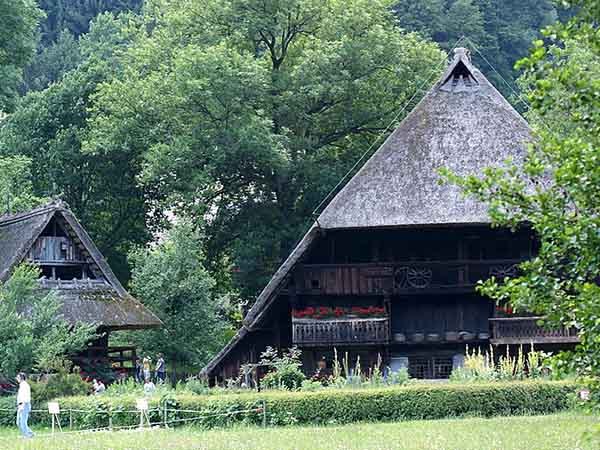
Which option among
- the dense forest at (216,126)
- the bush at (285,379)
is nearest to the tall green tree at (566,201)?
the bush at (285,379)

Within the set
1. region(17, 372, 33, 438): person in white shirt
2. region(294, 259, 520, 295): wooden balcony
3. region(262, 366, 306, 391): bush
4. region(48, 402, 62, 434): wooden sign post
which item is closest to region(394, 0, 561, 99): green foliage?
region(294, 259, 520, 295): wooden balcony

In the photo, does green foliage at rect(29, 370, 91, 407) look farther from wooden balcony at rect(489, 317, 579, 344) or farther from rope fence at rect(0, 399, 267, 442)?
wooden balcony at rect(489, 317, 579, 344)

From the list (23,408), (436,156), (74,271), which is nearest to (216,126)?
(74,271)

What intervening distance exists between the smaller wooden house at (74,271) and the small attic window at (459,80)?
11.7 m

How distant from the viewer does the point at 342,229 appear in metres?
35.7

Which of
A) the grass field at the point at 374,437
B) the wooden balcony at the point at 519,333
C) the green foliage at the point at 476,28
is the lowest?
the grass field at the point at 374,437

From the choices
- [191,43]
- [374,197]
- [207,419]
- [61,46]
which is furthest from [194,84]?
[61,46]

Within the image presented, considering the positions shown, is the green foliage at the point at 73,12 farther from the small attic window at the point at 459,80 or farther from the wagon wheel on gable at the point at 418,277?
the wagon wheel on gable at the point at 418,277

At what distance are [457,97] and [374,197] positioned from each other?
4965 mm

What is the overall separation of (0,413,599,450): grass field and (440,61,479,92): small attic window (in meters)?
17.0

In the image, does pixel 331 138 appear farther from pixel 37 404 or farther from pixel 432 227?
pixel 37 404

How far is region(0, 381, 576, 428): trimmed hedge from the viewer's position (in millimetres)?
24734

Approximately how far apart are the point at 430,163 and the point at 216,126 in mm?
9964

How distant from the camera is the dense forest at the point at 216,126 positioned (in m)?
42.7
